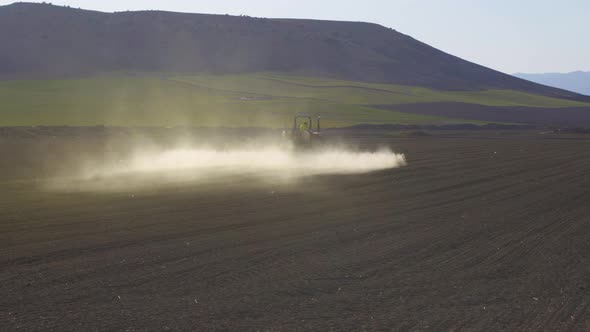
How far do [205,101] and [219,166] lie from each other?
58.6 m

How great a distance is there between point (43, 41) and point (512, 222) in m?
138

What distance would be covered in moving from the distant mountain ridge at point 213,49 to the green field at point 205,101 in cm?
1745

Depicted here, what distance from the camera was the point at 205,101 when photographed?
8625cm

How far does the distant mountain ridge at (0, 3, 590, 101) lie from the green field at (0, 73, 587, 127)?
1745 cm

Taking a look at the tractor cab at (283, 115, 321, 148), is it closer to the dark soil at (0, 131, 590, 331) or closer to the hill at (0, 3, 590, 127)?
the dark soil at (0, 131, 590, 331)

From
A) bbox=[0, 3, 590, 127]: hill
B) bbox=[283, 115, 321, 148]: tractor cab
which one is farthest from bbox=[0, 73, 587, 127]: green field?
bbox=[283, 115, 321, 148]: tractor cab

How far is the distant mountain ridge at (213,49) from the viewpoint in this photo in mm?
135000

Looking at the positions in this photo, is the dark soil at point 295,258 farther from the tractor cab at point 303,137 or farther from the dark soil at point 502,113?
the dark soil at point 502,113

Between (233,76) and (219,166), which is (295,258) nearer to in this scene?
(219,166)

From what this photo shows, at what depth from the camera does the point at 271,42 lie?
161125 mm

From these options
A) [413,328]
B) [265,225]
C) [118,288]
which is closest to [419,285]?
[413,328]

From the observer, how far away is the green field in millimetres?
67438

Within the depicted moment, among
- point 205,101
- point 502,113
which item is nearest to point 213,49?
point 205,101

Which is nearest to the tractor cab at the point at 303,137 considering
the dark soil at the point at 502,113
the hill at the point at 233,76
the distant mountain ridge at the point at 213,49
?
the hill at the point at 233,76
